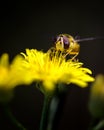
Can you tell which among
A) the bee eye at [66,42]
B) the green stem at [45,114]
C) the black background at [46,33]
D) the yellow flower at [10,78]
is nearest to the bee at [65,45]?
the bee eye at [66,42]

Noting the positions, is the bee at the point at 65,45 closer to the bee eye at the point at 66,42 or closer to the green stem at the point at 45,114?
the bee eye at the point at 66,42

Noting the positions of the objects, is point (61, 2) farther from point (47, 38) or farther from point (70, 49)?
point (70, 49)

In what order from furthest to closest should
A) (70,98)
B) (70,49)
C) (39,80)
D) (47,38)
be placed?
1. (47,38)
2. (70,98)
3. (70,49)
4. (39,80)

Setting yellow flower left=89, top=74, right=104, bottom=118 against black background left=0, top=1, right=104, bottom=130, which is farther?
black background left=0, top=1, right=104, bottom=130

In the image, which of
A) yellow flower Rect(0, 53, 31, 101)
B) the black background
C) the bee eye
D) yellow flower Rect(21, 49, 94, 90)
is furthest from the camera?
the black background

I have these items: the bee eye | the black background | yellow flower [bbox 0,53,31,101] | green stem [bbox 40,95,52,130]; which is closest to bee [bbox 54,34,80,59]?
the bee eye

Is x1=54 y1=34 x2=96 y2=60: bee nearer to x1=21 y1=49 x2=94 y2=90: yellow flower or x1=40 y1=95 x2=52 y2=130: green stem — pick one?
x1=21 y1=49 x2=94 y2=90: yellow flower

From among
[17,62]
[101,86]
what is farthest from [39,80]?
Answer: [101,86]

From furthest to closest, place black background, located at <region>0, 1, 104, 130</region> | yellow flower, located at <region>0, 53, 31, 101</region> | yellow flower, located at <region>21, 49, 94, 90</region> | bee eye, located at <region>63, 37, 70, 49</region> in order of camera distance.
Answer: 1. black background, located at <region>0, 1, 104, 130</region>
2. bee eye, located at <region>63, 37, 70, 49</region>
3. yellow flower, located at <region>21, 49, 94, 90</region>
4. yellow flower, located at <region>0, 53, 31, 101</region>
